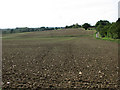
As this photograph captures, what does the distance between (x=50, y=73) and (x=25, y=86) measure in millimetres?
2570

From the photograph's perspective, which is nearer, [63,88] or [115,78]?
[63,88]

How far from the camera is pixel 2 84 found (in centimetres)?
802

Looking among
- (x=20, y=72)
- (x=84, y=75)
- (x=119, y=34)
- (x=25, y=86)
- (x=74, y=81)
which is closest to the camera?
(x=25, y=86)

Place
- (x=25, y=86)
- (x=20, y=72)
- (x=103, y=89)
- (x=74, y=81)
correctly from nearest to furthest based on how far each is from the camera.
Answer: (x=103, y=89) < (x=25, y=86) < (x=74, y=81) < (x=20, y=72)

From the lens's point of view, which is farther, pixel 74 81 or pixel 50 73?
pixel 50 73

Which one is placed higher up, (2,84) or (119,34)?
(119,34)

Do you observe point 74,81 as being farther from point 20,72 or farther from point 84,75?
point 20,72

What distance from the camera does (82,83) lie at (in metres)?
8.02

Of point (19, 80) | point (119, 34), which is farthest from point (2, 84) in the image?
point (119, 34)

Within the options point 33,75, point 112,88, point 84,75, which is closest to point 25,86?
point 33,75

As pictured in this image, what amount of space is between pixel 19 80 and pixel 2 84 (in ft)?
3.45

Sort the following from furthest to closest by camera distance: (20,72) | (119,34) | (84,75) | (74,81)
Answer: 1. (119,34)
2. (20,72)
3. (84,75)
4. (74,81)

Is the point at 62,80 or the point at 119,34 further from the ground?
the point at 119,34

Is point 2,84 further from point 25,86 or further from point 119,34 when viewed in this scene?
point 119,34
